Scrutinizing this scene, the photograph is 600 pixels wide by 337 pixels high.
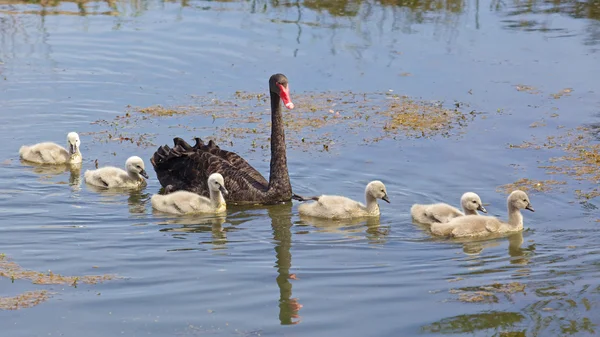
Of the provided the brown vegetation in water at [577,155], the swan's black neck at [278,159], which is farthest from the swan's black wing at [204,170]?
the brown vegetation in water at [577,155]

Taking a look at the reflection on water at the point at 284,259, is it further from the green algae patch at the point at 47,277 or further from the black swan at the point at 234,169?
the green algae patch at the point at 47,277

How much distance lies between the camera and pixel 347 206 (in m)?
9.43

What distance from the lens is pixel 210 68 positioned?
48.0ft

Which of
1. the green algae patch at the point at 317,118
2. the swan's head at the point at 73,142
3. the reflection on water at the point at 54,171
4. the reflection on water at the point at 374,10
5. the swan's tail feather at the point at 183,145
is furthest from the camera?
the reflection on water at the point at 374,10

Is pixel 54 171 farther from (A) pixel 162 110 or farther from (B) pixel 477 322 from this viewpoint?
(B) pixel 477 322

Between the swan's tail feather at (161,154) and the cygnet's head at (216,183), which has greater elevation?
the swan's tail feather at (161,154)

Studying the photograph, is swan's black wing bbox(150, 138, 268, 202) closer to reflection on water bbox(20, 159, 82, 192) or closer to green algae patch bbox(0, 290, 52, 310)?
reflection on water bbox(20, 159, 82, 192)

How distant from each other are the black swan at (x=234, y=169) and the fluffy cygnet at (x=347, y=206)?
632 mm

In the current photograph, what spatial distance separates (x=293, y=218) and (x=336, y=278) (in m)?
2.01

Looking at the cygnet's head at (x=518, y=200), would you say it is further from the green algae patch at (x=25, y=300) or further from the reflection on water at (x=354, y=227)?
the green algae patch at (x=25, y=300)

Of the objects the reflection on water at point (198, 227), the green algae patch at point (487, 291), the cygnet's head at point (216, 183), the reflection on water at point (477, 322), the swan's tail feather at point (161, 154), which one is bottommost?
the reflection on water at point (198, 227)

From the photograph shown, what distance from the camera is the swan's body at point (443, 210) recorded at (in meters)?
9.10

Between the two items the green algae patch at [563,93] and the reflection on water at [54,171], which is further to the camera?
the green algae patch at [563,93]

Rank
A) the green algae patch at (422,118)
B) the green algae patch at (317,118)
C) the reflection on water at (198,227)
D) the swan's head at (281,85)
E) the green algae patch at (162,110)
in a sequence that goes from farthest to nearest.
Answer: the green algae patch at (162,110)
the green algae patch at (422,118)
the green algae patch at (317,118)
the swan's head at (281,85)
the reflection on water at (198,227)
